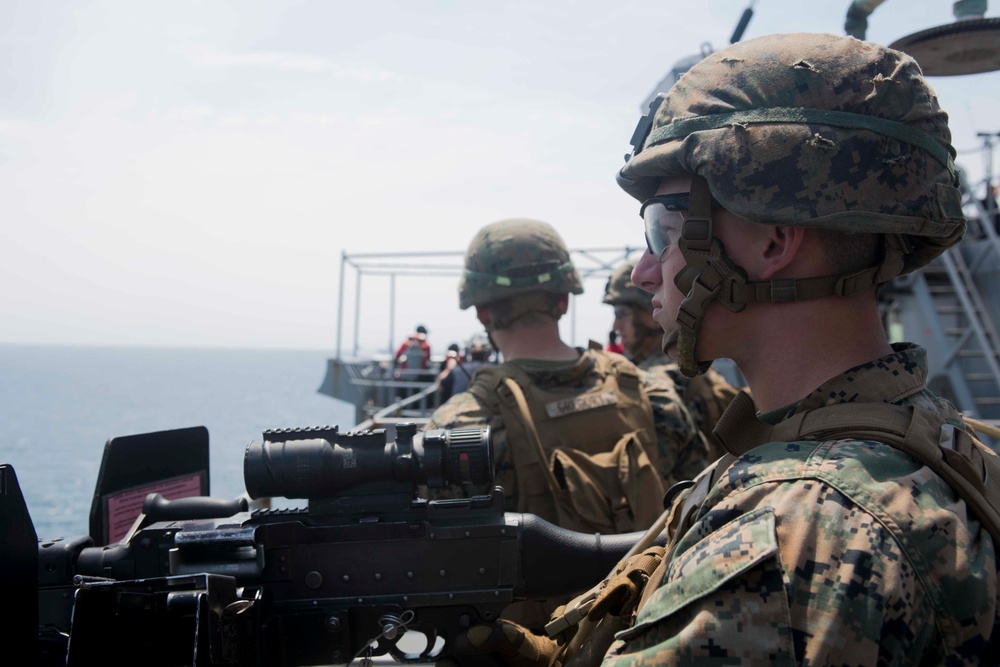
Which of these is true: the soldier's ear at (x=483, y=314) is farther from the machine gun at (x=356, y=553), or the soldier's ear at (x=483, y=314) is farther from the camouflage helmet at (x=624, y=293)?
the camouflage helmet at (x=624, y=293)

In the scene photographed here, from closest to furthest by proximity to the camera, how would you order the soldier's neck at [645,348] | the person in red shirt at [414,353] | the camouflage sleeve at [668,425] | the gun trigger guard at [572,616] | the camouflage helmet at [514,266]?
1. the gun trigger guard at [572,616]
2. the camouflage sleeve at [668,425]
3. the camouflage helmet at [514,266]
4. the soldier's neck at [645,348]
5. the person in red shirt at [414,353]

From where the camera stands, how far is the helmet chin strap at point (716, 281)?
1764mm

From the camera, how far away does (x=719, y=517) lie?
1.54m

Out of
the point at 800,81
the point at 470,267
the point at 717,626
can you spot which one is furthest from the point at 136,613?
the point at 470,267

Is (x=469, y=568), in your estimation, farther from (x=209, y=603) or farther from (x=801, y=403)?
(x=801, y=403)

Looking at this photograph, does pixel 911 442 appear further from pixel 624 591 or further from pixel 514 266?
pixel 514 266

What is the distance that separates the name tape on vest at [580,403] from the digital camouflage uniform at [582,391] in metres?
0.08

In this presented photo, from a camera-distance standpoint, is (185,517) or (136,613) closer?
(136,613)

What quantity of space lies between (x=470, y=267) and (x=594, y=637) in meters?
2.76

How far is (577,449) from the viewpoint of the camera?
3.79 m

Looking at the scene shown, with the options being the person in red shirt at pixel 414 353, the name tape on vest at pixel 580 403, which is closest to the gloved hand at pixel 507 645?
the name tape on vest at pixel 580 403

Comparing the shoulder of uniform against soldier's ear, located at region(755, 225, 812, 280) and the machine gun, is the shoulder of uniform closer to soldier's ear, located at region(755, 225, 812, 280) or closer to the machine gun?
the machine gun

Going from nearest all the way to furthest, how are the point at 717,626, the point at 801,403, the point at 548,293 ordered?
the point at 717,626 → the point at 801,403 → the point at 548,293

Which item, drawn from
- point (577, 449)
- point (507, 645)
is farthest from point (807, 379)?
point (577, 449)
